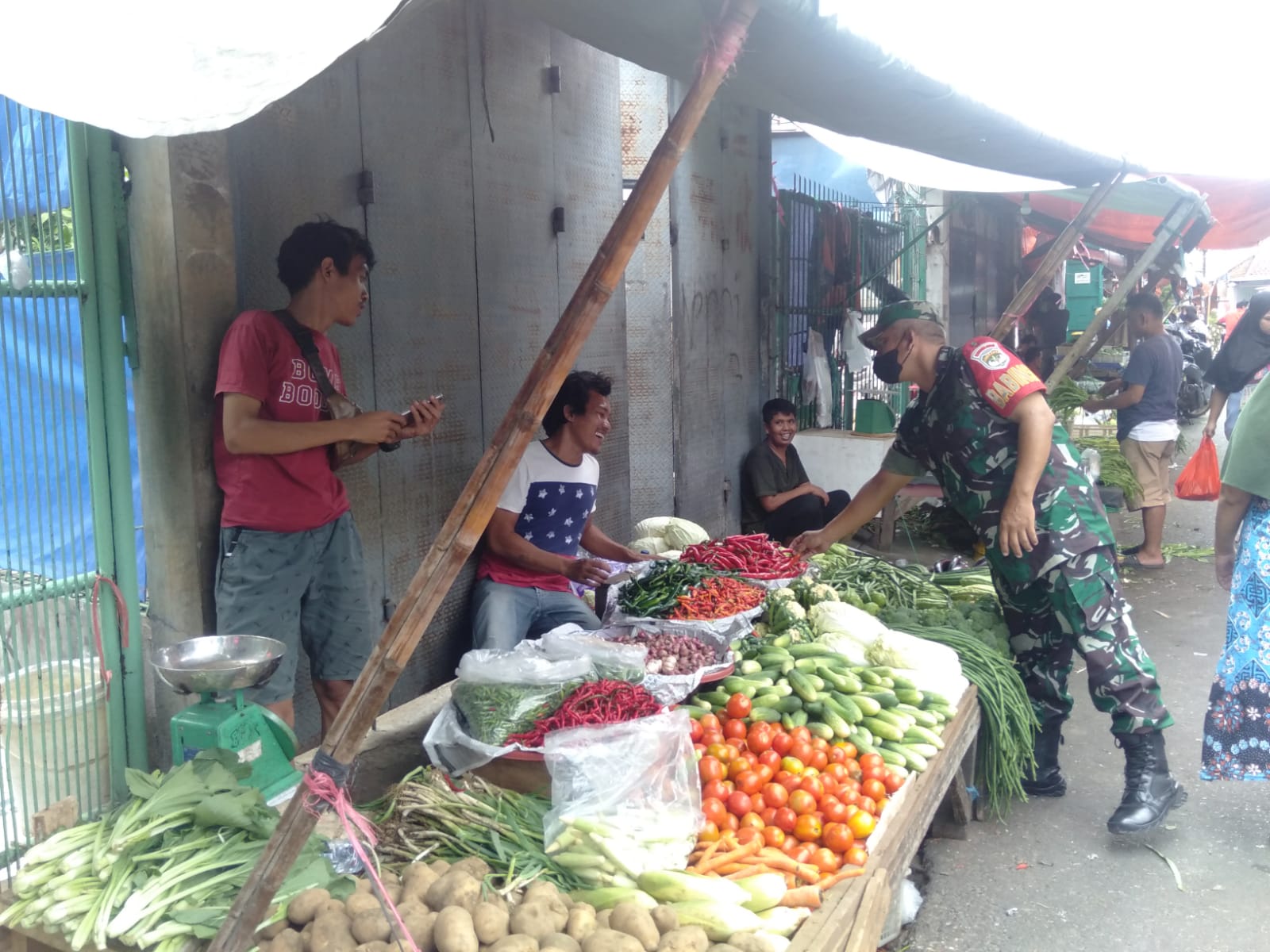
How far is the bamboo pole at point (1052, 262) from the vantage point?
6.18 metres

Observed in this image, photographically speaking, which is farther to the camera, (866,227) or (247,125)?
(866,227)

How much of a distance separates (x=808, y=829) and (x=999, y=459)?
1865mm

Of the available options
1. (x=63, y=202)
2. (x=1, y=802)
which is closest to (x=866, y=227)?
(x=63, y=202)

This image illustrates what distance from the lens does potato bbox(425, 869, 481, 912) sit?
7.89 ft

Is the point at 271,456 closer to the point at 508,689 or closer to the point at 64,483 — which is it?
the point at 64,483

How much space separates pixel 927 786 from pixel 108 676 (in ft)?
8.83

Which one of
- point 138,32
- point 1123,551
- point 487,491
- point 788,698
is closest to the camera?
point 138,32

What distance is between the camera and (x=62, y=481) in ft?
9.64

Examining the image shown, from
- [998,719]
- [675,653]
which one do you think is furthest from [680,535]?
[998,719]

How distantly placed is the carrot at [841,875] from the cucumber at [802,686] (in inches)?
35.5

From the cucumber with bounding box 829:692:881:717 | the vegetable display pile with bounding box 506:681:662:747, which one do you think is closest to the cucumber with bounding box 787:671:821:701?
the cucumber with bounding box 829:692:881:717

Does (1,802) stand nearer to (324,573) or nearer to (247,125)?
(324,573)

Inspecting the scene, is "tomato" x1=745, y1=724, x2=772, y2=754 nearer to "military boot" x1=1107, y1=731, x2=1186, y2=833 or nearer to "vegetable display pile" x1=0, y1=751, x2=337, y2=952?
"vegetable display pile" x1=0, y1=751, x2=337, y2=952

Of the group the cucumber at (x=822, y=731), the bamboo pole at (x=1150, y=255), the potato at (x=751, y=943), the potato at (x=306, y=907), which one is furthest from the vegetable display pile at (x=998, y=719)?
the bamboo pole at (x=1150, y=255)
